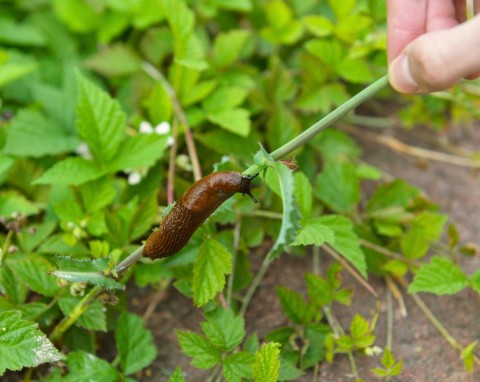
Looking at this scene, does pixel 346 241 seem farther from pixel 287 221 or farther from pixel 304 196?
pixel 287 221

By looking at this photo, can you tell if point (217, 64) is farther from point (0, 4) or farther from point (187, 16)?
point (0, 4)

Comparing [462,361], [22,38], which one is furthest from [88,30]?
[462,361]

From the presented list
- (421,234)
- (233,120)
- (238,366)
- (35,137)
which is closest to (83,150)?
(35,137)

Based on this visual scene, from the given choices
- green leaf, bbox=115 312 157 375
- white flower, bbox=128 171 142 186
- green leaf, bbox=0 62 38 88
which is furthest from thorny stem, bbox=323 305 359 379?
green leaf, bbox=0 62 38 88

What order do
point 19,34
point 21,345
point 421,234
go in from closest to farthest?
1. point 21,345
2. point 421,234
3. point 19,34

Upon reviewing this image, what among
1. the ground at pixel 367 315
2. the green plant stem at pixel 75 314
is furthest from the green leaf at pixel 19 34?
the green plant stem at pixel 75 314

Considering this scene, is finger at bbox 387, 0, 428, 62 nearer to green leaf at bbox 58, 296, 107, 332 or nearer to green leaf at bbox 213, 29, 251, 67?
green leaf at bbox 213, 29, 251, 67
